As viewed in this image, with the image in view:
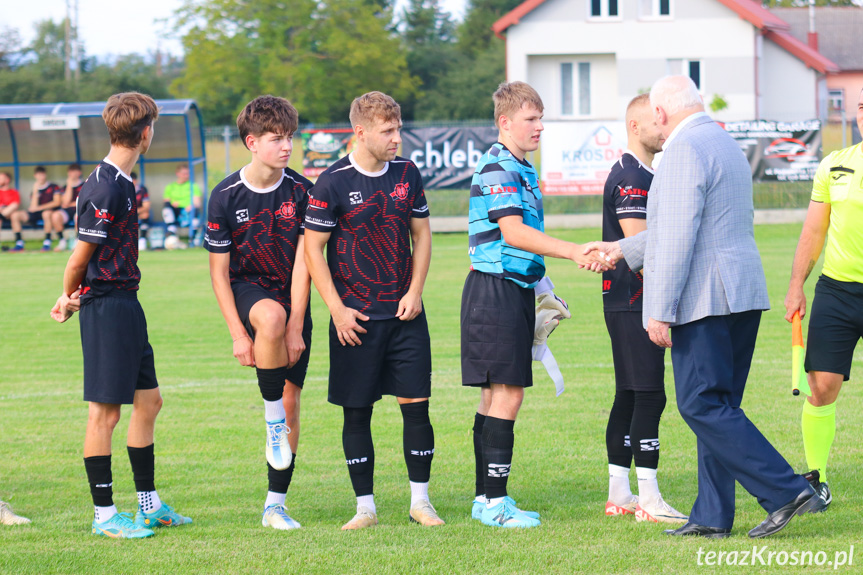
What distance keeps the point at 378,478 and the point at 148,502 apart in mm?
1506

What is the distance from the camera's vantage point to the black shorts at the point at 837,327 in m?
5.28

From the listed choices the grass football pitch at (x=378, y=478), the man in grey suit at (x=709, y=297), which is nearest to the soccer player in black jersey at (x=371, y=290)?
the grass football pitch at (x=378, y=478)

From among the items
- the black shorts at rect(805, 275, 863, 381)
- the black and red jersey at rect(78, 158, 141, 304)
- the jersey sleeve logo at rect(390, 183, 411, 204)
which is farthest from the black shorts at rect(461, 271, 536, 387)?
the black and red jersey at rect(78, 158, 141, 304)

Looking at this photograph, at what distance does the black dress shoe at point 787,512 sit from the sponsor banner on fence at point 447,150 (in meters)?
21.2

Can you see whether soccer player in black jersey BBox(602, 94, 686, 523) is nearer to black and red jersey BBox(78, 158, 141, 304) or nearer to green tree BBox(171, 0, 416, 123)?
black and red jersey BBox(78, 158, 141, 304)

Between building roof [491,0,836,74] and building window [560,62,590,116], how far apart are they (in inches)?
120

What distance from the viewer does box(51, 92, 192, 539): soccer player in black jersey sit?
481 centimetres

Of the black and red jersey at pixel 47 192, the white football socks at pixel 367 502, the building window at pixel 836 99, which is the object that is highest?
the building window at pixel 836 99

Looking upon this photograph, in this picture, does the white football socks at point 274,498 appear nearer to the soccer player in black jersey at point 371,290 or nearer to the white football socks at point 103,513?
the soccer player in black jersey at point 371,290

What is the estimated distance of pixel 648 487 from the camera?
5.02 m

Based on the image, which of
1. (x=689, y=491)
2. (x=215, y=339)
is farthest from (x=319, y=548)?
(x=215, y=339)

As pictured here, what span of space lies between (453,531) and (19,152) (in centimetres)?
2396

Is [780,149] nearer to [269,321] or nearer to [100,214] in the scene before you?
[269,321]

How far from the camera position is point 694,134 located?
4477 mm
